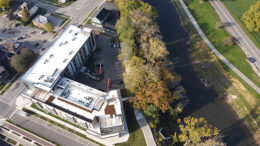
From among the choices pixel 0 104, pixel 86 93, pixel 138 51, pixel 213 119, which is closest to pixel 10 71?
Result: pixel 0 104

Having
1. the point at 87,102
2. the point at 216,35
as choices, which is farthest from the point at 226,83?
the point at 87,102

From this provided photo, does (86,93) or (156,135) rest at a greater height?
(86,93)

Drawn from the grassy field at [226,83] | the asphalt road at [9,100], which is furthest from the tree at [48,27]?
the grassy field at [226,83]

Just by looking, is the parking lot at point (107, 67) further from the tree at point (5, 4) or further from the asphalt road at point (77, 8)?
the tree at point (5, 4)

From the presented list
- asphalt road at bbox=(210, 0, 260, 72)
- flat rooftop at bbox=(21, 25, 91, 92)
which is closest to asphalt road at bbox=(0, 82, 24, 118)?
flat rooftop at bbox=(21, 25, 91, 92)

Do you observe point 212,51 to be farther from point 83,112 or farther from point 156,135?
point 83,112

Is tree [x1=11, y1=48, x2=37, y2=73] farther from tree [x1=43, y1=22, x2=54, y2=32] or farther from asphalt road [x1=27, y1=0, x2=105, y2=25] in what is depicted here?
asphalt road [x1=27, y1=0, x2=105, y2=25]
